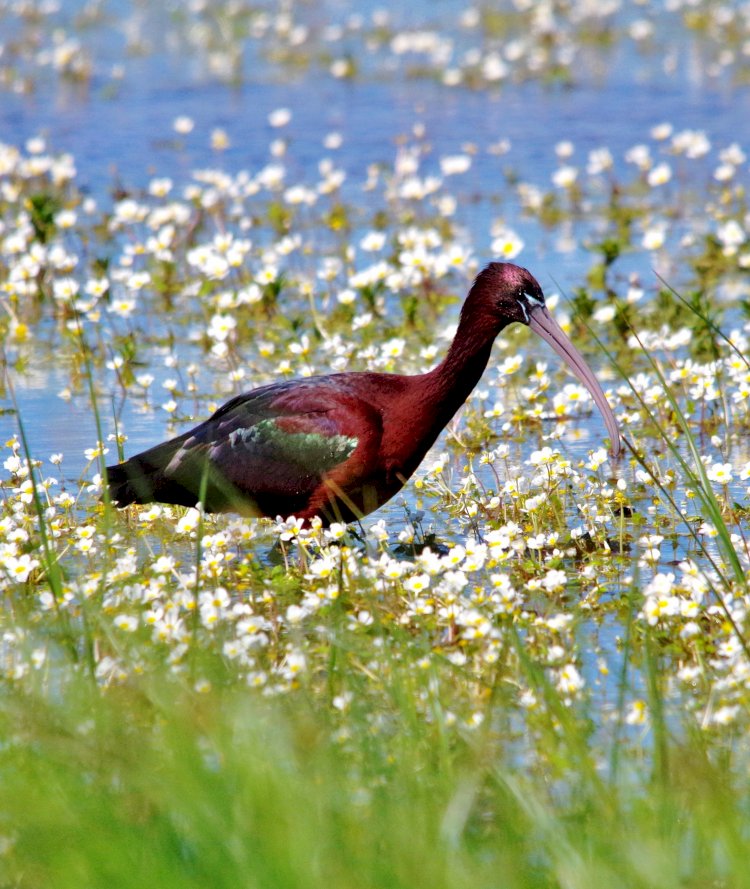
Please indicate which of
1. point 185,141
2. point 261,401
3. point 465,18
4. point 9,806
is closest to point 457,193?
point 185,141

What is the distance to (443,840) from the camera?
3.06m

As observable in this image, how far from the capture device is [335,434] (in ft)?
18.4

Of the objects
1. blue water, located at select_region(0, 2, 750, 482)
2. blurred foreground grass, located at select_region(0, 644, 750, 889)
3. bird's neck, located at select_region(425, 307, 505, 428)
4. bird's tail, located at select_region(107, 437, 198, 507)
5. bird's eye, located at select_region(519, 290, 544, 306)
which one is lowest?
blurred foreground grass, located at select_region(0, 644, 750, 889)

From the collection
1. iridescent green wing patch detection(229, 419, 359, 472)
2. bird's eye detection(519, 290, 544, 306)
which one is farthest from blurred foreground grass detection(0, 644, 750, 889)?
bird's eye detection(519, 290, 544, 306)

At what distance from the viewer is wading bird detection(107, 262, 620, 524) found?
561cm

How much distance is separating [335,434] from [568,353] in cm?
99

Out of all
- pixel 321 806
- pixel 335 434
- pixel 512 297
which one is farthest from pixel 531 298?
pixel 321 806

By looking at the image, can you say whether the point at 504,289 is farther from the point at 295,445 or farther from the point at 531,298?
the point at 295,445

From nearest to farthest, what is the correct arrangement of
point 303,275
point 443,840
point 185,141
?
point 443,840, point 303,275, point 185,141

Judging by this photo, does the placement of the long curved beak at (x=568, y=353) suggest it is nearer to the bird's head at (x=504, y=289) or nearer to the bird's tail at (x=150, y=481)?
the bird's head at (x=504, y=289)

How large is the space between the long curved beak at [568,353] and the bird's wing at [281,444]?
711 millimetres

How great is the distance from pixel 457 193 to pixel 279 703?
906 centimetres

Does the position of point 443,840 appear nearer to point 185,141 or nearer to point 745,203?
point 745,203

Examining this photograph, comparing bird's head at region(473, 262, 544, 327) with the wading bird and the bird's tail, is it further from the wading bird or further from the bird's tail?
the bird's tail
